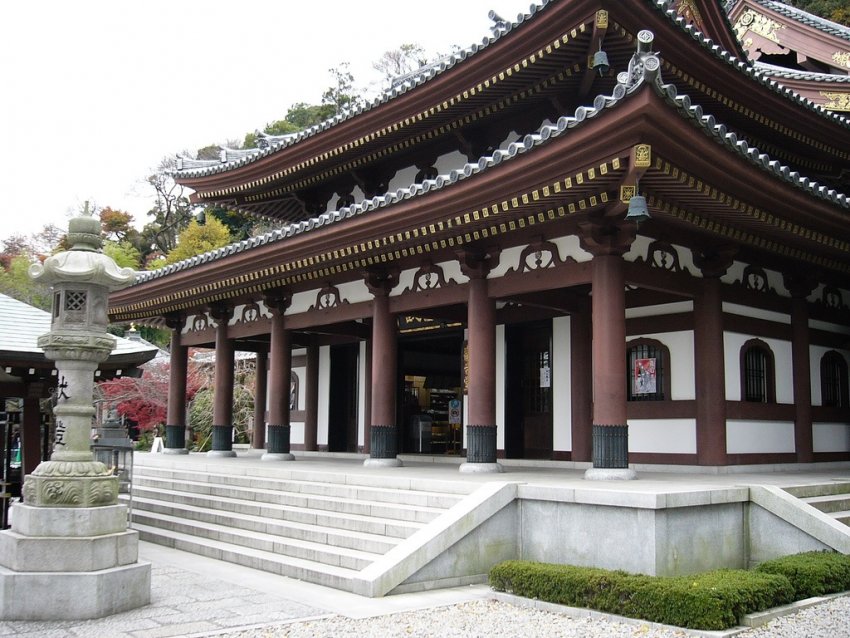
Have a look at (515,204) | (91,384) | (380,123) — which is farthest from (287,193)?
(91,384)

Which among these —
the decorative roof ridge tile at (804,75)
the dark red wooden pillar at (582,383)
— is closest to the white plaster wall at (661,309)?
the dark red wooden pillar at (582,383)

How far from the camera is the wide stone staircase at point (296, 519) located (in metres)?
9.00

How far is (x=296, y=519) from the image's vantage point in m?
10.5

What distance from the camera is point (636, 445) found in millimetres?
12531

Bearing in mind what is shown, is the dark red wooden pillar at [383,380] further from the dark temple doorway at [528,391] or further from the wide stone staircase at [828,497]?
the wide stone staircase at [828,497]

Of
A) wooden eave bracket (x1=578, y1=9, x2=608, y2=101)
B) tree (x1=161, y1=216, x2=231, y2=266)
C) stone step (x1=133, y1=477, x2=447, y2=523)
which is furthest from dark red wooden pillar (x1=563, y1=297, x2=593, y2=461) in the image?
tree (x1=161, y1=216, x2=231, y2=266)

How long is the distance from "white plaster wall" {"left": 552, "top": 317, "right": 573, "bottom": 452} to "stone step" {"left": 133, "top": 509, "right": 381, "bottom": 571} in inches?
224

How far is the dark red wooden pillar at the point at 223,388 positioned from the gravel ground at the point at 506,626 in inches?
437

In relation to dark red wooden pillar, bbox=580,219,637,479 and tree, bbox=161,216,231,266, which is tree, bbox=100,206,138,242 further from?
dark red wooden pillar, bbox=580,219,637,479

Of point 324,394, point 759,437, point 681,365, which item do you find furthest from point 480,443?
point 324,394

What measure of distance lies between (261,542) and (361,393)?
8.72m

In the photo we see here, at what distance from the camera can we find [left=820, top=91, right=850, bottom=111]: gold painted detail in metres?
16.2

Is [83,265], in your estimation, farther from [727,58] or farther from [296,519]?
[727,58]

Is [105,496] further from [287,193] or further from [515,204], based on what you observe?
[287,193]
